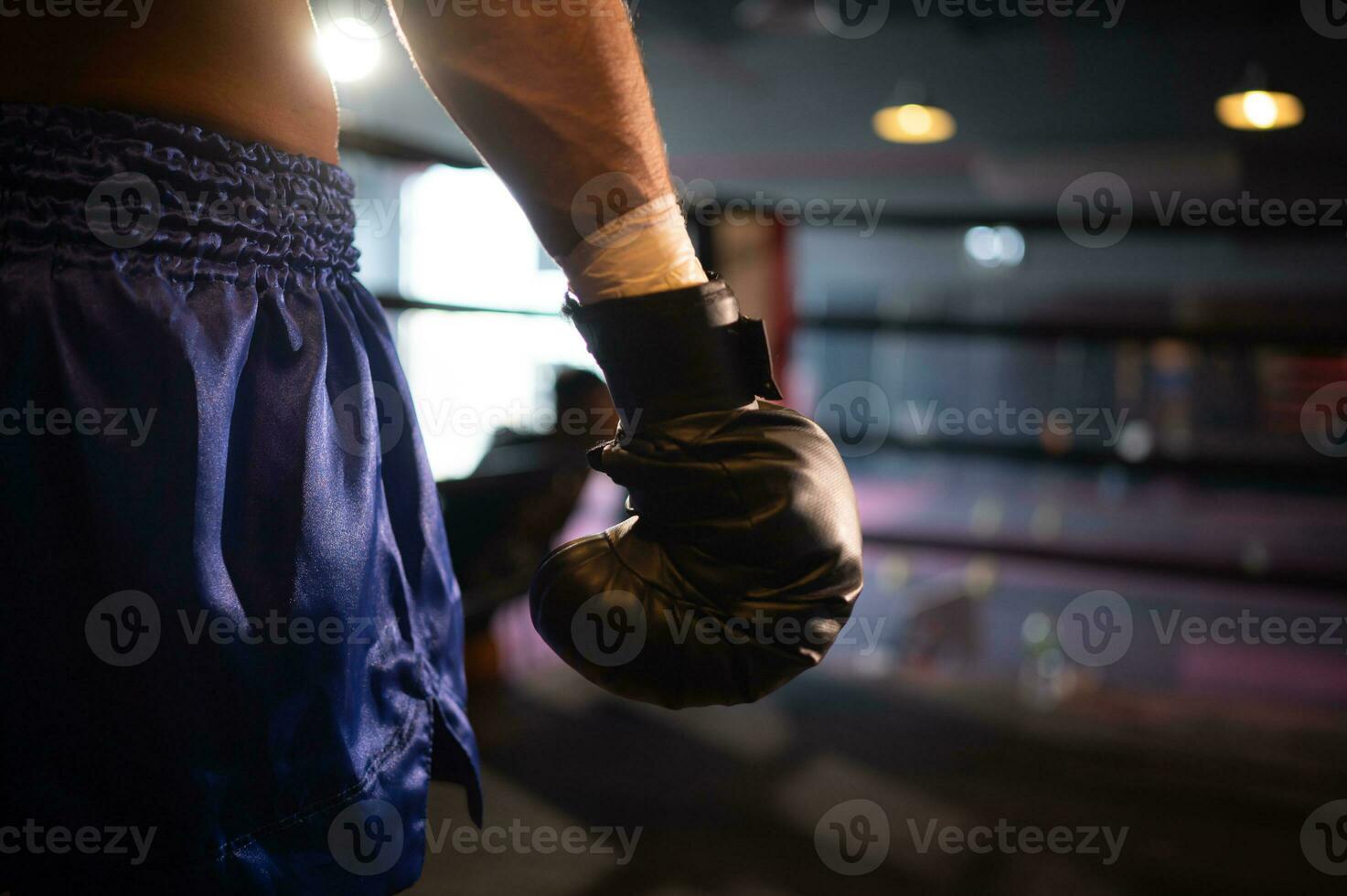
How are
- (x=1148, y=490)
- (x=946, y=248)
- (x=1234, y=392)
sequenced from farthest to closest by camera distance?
1. (x=946, y=248)
2. (x=1148, y=490)
3. (x=1234, y=392)

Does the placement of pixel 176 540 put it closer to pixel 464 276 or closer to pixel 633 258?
pixel 633 258

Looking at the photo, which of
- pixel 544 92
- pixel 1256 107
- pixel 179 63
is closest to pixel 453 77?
pixel 544 92

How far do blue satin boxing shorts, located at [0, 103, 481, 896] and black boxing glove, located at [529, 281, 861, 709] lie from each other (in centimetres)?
14

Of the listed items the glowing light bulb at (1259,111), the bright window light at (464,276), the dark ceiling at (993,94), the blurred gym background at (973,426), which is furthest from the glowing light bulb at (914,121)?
the bright window light at (464,276)

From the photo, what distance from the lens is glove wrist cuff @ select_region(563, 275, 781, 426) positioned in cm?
49

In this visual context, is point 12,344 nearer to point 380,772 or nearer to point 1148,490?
point 380,772

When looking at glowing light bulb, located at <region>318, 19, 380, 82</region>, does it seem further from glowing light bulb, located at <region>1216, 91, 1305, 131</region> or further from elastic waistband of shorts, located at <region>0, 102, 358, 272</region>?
elastic waistband of shorts, located at <region>0, 102, 358, 272</region>

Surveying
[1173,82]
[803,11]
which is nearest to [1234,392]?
[1173,82]

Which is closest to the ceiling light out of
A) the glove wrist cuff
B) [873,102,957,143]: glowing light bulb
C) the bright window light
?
[873,102,957,143]: glowing light bulb

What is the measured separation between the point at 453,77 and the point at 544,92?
5 cm

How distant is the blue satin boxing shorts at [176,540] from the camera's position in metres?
0.45

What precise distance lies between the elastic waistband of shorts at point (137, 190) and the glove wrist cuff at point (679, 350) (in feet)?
0.67

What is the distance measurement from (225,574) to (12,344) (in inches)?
6.0

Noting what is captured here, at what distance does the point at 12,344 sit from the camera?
0.46m
